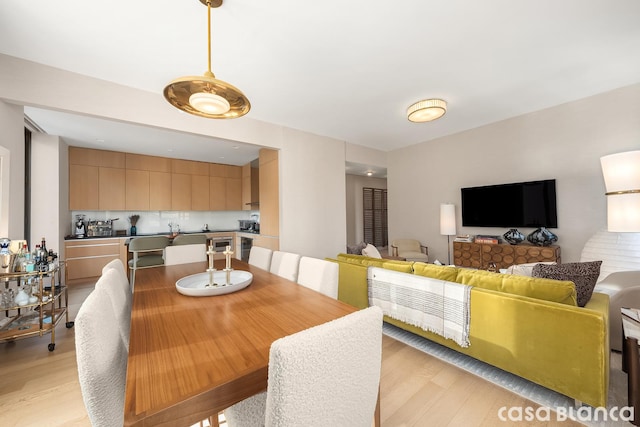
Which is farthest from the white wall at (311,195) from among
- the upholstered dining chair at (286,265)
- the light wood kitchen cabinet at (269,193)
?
the upholstered dining chair at (286,265)

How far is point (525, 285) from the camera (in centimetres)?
169

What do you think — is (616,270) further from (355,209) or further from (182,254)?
(355,209)

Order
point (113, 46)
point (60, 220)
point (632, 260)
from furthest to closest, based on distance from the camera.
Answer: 1. point (60, 220)
2. point (632, 260)
3. point (113, 46)

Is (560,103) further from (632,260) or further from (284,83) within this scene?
(284,83)

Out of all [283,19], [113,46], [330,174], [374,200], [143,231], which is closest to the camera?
[283,19]

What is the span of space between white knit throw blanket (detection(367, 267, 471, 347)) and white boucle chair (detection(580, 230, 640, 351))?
4.19 feet

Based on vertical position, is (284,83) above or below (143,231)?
above

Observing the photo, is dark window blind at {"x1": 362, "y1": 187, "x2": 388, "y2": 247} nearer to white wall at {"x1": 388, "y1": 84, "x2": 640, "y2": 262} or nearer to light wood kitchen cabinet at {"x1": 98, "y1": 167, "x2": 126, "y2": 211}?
white wall at {"x1": 388, "y1": 84, "x2": 640, "y2": 262}

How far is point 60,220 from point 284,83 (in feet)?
13.6

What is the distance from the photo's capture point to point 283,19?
5.99 ft

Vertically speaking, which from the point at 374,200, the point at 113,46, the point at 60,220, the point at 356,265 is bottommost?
the point at 356,265

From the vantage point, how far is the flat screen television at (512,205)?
3.46 m

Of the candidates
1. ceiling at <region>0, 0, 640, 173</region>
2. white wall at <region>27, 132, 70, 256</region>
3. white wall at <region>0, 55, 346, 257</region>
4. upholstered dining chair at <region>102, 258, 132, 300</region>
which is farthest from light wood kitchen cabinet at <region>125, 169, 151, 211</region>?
upholstered dining chair at <region>102, 258, 132, 300</region>

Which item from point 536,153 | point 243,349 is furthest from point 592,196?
point 243,349
